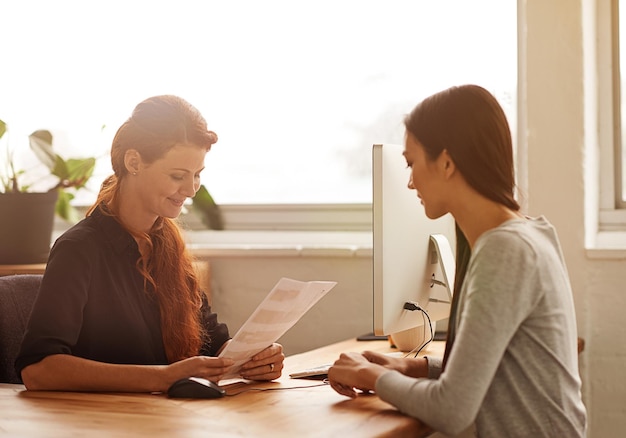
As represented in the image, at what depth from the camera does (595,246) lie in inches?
102

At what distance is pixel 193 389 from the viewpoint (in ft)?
5.31

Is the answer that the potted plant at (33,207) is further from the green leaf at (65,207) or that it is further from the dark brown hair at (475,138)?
the dark brown hair at (475,138)

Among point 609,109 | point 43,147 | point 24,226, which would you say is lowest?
point 24,226

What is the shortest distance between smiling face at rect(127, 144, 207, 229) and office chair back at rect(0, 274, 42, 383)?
0.36m

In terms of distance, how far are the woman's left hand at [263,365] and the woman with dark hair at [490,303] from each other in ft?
1.03

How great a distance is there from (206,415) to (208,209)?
174cm

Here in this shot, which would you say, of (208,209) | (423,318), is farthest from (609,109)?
(208,209)

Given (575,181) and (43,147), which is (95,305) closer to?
(43,147)

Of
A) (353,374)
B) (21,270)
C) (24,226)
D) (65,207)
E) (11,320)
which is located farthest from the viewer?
(65,207)

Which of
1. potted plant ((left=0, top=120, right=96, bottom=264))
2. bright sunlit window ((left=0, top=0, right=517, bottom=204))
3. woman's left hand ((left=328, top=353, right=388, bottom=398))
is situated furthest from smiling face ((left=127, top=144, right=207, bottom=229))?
bright sunlit window ((left=0, top=0, right=517, bottom=204))

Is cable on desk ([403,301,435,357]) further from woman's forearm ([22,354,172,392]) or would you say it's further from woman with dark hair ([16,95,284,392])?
woman's forearm ([22,354,172,392])

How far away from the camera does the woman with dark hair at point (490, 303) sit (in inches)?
51.8

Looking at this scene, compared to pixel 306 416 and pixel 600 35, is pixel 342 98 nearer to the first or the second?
pixel 600 35

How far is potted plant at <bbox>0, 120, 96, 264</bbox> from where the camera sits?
110 inches
